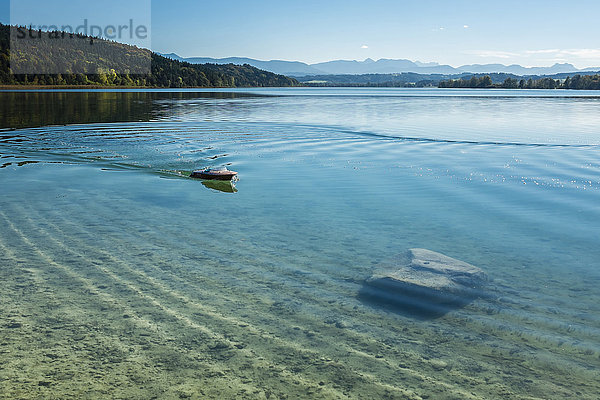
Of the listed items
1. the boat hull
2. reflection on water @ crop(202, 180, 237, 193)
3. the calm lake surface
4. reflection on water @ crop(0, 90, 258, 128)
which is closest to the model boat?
the boat hull

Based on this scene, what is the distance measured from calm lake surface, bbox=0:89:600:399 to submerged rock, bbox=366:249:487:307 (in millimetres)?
304

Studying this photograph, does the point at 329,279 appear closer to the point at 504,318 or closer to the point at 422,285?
the point at 422,285

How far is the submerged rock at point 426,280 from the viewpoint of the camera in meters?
7.89

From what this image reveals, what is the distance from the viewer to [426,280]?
8281 millimetres

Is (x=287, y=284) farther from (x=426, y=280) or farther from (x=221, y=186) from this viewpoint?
(x=221, y=186)

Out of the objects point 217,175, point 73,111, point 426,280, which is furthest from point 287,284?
point 73,111

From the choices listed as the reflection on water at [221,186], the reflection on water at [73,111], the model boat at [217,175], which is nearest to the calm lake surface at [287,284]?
the reflection on water at [221,186]

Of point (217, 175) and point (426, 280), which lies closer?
point (426, 280)

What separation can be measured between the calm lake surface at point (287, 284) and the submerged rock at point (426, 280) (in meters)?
0.30

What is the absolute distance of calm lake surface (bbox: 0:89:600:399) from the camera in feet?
18.6

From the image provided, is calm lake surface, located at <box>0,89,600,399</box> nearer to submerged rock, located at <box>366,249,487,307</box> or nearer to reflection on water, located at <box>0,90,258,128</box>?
submerged rock, located at <box>366,249,487,307</box>

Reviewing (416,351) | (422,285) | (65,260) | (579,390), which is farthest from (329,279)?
(65,260)

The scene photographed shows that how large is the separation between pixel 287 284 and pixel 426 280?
2.43m

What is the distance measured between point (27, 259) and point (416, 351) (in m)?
7.57
